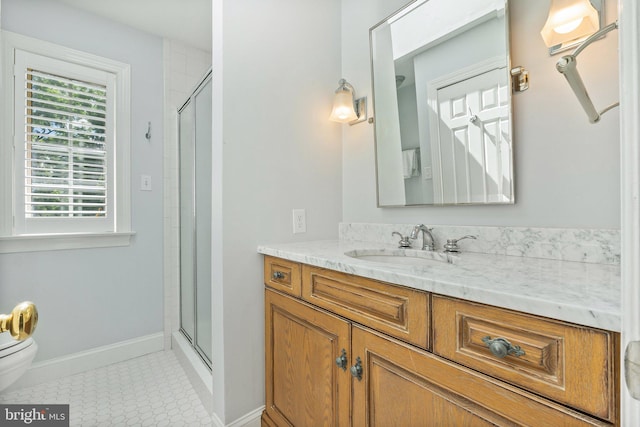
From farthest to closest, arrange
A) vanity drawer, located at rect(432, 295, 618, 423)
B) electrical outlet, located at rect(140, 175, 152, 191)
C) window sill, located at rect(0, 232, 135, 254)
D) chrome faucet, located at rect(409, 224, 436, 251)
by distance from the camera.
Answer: electrical outlet, located at rect(140, 175, 152, 191) → window sill, located at rect(0, 232, 135, 254) → chrome faucet, located at rect(409, 224, 436, 251) → vanity drawer, located at rect(432, 295, 618, 423)

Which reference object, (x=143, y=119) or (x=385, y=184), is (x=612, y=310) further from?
(x=143, y=119)

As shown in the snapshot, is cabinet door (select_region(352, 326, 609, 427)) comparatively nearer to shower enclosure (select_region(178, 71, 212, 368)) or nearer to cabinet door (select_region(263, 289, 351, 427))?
cabinet door (select_region(263, 289, 351, 427))

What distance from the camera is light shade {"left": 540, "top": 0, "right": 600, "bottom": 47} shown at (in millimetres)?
854

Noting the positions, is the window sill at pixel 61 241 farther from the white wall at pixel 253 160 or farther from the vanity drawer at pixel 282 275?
the vanity drawer at pixel 282 275

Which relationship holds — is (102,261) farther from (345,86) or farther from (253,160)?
(345,86)

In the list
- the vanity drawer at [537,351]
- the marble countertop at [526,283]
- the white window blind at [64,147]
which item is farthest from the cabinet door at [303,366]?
the white window blind at [64,147]

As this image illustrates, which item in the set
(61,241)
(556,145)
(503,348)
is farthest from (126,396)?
(556,145)

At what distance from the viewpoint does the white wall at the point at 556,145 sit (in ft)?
2.94

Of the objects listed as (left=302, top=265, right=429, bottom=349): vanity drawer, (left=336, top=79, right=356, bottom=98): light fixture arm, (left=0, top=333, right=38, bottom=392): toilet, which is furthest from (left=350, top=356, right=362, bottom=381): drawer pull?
(left=336, top=79, right=356, bottom=98): light fixture arm

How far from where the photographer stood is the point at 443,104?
4.24 feet

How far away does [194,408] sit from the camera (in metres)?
1.59

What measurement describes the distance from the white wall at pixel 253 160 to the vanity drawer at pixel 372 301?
0.37 metres

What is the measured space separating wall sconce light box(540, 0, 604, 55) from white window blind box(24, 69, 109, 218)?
2.46 metres

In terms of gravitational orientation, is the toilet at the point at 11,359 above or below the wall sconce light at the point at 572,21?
below
